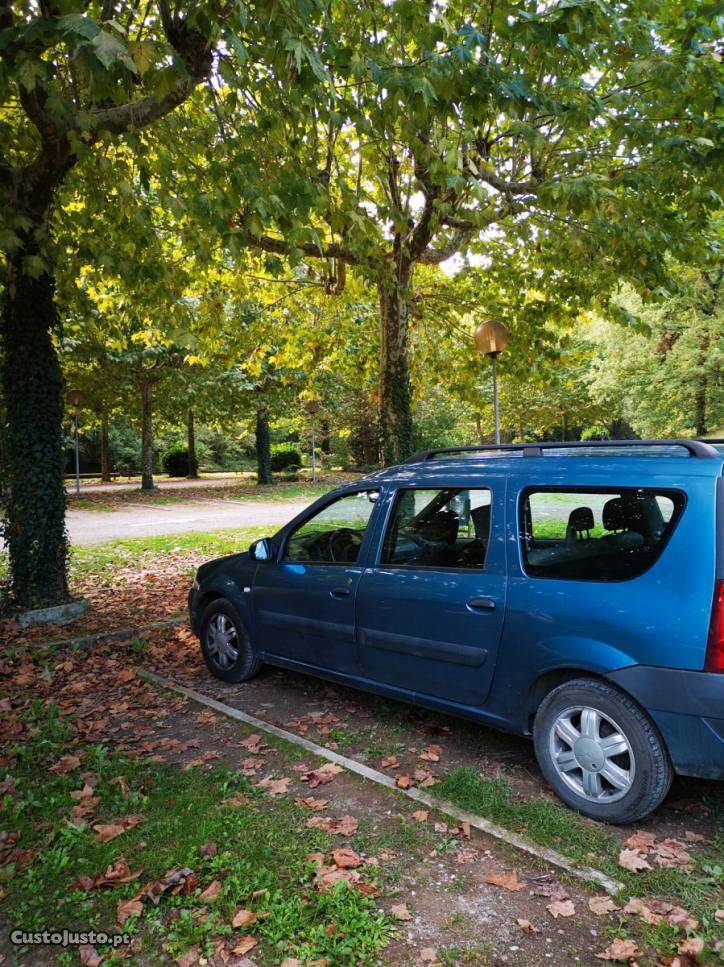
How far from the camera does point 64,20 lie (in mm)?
3303

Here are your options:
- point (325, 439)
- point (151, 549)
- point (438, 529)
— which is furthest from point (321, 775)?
point (325, 439)

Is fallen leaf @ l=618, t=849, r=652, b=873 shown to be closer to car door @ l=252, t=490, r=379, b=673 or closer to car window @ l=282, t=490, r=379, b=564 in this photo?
car door @ l=252, t=490, r=379, b=673

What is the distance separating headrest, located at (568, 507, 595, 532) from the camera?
12.0 ft

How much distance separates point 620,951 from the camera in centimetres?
237

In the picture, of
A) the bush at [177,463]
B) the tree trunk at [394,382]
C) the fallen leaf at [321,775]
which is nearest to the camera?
the fallen leaf at [321,775]

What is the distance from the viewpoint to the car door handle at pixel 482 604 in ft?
11.7

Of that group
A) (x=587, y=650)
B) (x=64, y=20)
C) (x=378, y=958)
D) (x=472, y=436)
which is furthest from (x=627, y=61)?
(x=472, y=436)

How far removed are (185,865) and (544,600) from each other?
82.2 inches

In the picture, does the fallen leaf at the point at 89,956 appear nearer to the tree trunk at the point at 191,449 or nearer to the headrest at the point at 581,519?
the headrest at the point at 581,519

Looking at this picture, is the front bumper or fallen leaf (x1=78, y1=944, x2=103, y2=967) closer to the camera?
fallen leaf (x1=78, y1=944, x2=103, y2=967)

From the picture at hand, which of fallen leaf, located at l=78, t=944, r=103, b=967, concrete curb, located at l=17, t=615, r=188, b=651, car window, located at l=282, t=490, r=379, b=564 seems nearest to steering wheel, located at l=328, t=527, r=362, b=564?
car window, located at l=282, t=490, r=379, b=564

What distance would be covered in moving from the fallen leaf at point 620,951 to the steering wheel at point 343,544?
2545 mm

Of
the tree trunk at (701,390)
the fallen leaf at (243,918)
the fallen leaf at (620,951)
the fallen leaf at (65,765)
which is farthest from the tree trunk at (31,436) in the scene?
the tree trunk at (701,390)

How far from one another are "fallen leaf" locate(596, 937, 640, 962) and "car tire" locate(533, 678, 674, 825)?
0.74m
